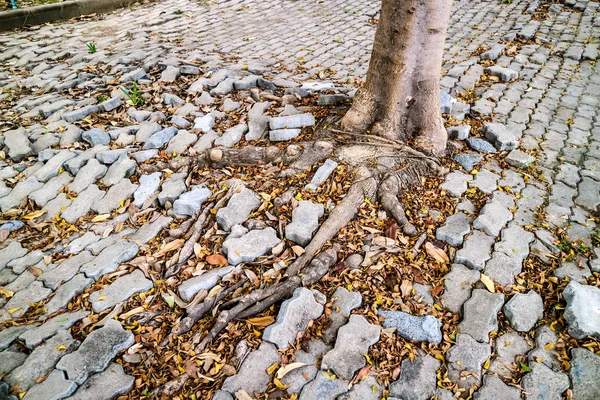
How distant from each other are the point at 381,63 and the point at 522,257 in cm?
170

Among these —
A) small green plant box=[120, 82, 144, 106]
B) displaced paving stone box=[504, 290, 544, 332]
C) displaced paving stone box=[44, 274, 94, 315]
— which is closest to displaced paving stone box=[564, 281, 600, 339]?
displaced paving stone box=[504, 290, 544, 332]

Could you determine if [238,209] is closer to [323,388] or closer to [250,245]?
[250,245]

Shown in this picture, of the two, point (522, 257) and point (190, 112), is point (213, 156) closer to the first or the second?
point (190, 112)

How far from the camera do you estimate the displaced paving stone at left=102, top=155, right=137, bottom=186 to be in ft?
10.5

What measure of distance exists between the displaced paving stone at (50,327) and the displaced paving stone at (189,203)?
0.88 meters

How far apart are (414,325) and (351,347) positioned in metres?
0.38

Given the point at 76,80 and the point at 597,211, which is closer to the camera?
the point at 597,211

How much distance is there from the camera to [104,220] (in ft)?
9.59

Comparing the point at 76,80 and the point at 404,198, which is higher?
the point at 76,80

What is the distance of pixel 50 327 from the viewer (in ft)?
7.09

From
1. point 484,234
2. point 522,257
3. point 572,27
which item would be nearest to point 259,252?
point 484,234

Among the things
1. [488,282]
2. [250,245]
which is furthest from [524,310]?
[250,245]

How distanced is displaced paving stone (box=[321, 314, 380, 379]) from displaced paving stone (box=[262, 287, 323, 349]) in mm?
189

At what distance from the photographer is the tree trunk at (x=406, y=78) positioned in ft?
9.08
